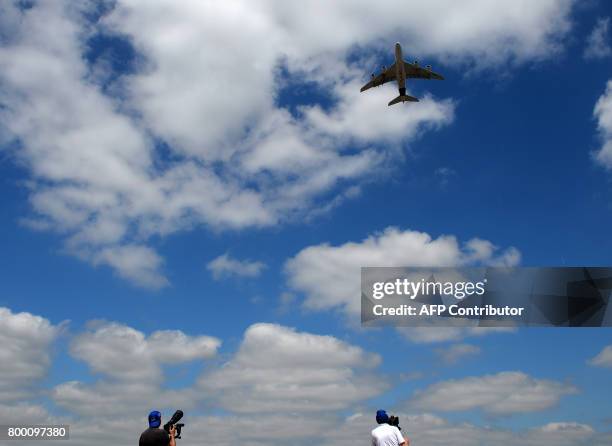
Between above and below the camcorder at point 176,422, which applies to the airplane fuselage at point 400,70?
above

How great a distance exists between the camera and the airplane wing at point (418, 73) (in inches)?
3733

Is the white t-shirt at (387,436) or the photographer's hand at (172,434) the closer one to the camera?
the photographer's hand at (172,434)

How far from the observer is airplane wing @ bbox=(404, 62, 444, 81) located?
94.8 m

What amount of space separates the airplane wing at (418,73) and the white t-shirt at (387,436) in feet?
270

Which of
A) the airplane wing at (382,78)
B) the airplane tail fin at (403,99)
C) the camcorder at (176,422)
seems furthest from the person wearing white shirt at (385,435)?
the airplane tail fin at (403,99)

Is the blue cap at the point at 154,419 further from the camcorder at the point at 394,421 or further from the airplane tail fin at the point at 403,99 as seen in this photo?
the airplane tail fin at the point at 403,99

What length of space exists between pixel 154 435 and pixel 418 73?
88470 mm

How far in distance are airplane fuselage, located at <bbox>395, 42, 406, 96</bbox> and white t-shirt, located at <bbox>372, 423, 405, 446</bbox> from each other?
7758cm

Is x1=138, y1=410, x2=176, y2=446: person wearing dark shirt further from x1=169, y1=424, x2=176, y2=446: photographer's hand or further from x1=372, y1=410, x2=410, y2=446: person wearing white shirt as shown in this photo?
x1=372, y1=410, x2=410, y2=446: person wearing white shirt

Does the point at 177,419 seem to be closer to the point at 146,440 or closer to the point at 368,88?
the point at 146,440

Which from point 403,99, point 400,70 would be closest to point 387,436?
point 400,70

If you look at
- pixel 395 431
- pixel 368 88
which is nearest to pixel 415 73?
pixel 368 88

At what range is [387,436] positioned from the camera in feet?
62.7

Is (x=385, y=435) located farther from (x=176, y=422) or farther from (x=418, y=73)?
(x=418, y=73)
